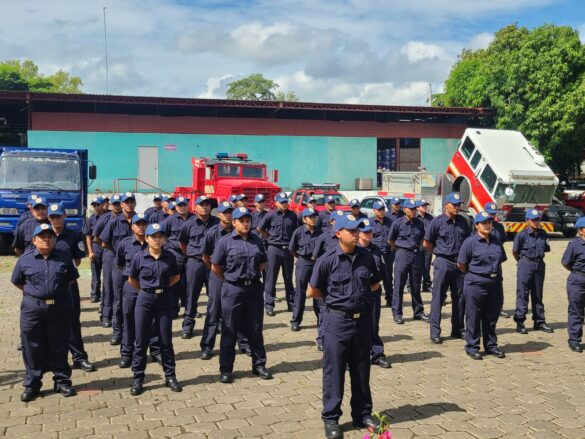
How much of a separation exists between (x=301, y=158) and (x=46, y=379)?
27504 millimetres

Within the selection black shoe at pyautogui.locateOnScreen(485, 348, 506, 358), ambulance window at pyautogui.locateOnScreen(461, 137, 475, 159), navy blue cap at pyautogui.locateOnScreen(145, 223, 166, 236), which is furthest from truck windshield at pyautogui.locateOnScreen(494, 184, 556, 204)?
navy blue cap at pyautogui.locateOnScreen(145, 223, 166, 236)

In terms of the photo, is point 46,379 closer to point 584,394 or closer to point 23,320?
point 23,320

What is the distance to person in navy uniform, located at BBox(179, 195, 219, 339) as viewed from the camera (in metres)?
8.99

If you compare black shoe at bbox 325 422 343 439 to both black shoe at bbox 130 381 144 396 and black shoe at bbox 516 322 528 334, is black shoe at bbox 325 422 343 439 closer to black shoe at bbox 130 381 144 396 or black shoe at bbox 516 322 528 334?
black shoe at bbox 130 381 144 396

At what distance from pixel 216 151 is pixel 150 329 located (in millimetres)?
26221

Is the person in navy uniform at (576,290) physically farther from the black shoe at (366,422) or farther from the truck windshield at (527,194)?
the truck windshield at (527,194)

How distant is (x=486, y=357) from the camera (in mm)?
8008

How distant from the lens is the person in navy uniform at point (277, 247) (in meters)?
10.9

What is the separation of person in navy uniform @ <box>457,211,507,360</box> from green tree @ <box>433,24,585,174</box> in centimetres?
2332

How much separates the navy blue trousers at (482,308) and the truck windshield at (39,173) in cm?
1212

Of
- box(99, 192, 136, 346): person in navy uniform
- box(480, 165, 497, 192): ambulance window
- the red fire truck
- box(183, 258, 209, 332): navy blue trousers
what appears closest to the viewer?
box(99, 192, 136, 346): person in navy uniform

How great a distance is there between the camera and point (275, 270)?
1087 cm

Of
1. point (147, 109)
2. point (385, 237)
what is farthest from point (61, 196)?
point (147, 109)

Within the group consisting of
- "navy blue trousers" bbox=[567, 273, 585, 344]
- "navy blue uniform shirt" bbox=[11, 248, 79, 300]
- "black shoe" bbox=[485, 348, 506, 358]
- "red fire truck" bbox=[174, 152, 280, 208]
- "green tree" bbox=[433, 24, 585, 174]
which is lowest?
"black shoe" bbox=[485, 348, 506, 358]
